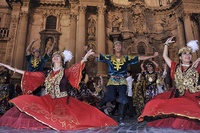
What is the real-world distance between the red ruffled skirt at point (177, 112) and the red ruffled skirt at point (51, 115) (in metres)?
1.20

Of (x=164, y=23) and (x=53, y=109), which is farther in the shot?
(x=164, y=23)

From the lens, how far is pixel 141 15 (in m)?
19.1

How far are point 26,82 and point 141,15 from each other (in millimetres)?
16478

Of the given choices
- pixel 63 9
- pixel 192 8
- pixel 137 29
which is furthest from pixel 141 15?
pixel 63 9

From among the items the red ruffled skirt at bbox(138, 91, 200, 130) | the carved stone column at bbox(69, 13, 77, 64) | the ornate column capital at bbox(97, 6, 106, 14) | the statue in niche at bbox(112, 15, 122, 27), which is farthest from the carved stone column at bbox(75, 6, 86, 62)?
the red ruffled skirt at bbox(138, 91, 200, 130)

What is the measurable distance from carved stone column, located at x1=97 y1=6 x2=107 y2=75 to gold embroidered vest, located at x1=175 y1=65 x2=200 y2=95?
36.4 ft

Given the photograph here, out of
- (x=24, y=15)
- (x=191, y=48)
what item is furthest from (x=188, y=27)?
(x=24, y=15)

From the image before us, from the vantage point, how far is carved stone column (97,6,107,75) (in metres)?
15.7

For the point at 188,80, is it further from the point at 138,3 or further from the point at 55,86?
the point at 138,3

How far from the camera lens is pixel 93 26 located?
58.9 ft

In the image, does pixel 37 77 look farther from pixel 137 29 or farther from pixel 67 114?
pixel 137 29

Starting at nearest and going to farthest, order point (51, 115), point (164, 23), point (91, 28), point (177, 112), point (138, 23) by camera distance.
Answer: point (177, 112) < point (51, 115) < point (91, 28) < point (138, 23) < point (164, 23)

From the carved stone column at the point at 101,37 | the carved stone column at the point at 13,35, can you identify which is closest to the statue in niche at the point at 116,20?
the carved stone column at the point at 101,37

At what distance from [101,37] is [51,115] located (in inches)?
519
